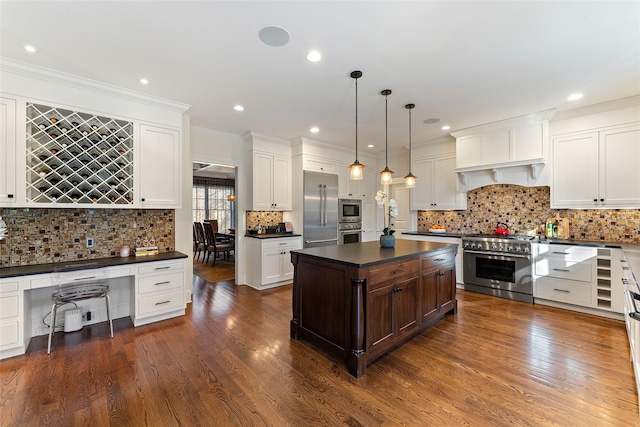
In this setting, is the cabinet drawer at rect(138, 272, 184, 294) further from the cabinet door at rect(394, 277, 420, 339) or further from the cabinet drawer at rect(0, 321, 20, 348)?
the cabinet door at rect(394, 277, 420, 339)

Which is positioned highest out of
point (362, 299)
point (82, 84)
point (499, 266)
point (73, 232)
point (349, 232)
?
point (82, 84)

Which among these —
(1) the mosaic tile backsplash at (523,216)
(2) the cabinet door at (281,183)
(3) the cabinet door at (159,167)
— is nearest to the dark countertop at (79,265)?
(3) the cabinet door at (159,167)

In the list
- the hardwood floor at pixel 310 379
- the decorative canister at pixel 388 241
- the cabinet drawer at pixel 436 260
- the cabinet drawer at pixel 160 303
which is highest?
the decorative canister at pixel 388 241

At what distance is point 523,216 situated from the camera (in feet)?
14.8

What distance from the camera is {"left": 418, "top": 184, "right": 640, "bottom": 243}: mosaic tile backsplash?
373 cm

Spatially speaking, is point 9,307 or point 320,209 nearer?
point 9,307

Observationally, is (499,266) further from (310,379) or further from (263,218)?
(263,218)

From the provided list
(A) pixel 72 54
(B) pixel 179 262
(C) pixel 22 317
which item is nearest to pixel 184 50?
(A) pixel 72 54

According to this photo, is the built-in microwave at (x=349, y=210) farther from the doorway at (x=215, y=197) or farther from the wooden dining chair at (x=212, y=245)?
the doorway at (x=215, y=197)

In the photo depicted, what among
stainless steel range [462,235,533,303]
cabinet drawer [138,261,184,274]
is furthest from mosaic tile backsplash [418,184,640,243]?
cabinet drawer [138,261,184,274]

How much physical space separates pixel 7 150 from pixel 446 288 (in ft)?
15.8

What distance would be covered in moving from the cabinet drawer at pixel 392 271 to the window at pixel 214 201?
771 cm

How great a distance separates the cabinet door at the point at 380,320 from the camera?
2336 mm

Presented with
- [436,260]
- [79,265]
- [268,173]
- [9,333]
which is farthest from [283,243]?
[9,333]
